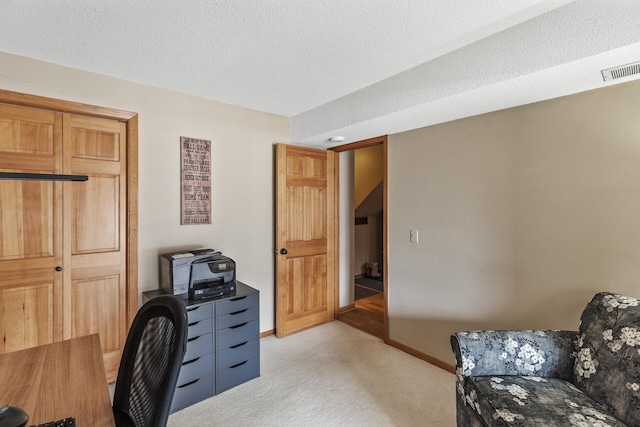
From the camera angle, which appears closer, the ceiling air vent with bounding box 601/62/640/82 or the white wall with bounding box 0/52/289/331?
the ceiling air vent with bounding box 601/62/640/82

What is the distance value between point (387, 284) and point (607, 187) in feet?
6.10

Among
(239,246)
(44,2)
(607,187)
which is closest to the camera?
(44,2)

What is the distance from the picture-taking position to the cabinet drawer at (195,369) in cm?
211

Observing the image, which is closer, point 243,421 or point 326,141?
point 243,421

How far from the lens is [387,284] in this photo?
305cm

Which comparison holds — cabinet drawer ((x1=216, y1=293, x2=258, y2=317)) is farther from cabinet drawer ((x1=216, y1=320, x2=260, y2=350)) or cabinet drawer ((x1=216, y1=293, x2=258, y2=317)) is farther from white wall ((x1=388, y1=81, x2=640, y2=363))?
white wall ((x1=388, y1=81, x2=640, y2=363))

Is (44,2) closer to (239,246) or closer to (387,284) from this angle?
(239,246)

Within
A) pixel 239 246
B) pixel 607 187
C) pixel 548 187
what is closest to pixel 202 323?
pixel 239 246

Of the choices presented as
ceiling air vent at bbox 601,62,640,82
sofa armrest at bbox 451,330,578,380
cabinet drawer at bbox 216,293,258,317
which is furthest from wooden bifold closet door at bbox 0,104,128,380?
ceiling air vent at bbox 601,62,640,82

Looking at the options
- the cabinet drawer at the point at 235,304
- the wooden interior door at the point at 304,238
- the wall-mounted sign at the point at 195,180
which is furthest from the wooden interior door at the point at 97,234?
the wooden interior door at the point at 304,238

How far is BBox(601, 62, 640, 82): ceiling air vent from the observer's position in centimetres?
147

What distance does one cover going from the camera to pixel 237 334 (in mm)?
2383

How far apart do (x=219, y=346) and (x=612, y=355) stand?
2.37 metres

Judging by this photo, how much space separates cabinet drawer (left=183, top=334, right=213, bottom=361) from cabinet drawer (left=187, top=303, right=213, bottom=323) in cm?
14
